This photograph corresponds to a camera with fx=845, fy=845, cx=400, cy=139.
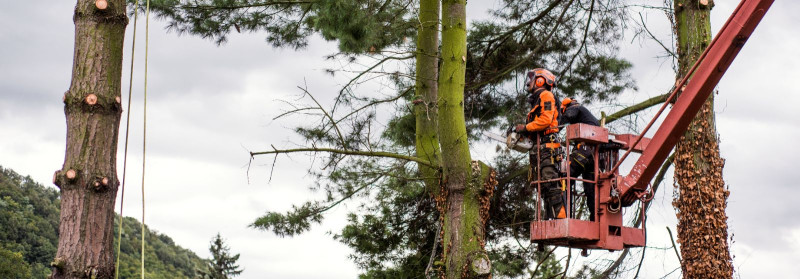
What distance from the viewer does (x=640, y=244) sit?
848 centimetres

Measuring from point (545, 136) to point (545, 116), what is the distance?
0.24 metres

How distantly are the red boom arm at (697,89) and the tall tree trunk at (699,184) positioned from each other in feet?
2.85

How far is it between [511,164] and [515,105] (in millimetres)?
1101

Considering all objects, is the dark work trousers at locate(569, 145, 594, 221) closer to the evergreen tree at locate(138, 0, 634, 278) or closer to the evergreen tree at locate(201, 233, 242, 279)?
the evergreen tree at locate(138, 0, 634, 278)

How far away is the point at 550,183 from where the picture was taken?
8.07 meters

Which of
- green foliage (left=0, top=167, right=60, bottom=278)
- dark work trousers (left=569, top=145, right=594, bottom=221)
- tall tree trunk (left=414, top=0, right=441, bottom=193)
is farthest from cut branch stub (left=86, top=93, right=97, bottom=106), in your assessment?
green foliage (left=0, top=167, right=60, bottom=278)

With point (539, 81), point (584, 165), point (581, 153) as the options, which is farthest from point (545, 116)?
point (584, 165)

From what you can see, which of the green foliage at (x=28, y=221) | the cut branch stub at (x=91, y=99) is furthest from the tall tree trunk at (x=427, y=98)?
the green foliage at (x=28, y=221)

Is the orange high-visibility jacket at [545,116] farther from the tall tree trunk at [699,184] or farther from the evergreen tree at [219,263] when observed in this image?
the evergreen tree at [219,263]

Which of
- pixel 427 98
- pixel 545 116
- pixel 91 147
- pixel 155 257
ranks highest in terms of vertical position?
pixel 155 257

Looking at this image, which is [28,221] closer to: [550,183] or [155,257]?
[155,257]

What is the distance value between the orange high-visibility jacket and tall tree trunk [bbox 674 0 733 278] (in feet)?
5.16

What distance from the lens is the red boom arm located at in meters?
7.24

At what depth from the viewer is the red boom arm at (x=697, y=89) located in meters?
7.24
